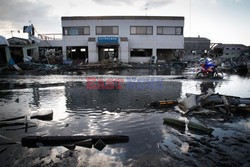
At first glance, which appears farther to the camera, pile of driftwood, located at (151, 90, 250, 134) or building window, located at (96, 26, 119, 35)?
building window, located at (96, 26, 119, 35)

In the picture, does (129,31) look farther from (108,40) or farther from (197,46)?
(197,46)

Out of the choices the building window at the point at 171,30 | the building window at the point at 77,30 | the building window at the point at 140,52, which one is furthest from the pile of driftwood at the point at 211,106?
the building window at the point at 77,30

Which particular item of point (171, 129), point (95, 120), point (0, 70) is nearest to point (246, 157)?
point (171, 129)

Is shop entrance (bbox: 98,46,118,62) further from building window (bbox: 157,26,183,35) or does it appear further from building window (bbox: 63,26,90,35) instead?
building window (bbox: 157,26,183,35)

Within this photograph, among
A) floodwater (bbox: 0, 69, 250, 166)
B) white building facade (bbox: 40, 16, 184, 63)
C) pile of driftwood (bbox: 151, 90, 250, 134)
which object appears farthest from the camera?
white building facade (bbox: 40, 16, 184, 63)

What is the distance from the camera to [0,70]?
23047 mm

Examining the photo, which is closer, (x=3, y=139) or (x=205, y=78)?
(x=3, y=139)

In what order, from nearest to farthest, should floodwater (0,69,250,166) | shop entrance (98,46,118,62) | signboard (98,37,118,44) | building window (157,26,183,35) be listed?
floodwater (0,69,250,166) < signboard (98,37,118,44) < building window (157,26,183,35) < shop entrance (98,46,118,62)

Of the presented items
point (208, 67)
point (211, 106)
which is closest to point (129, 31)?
point (208, 67)

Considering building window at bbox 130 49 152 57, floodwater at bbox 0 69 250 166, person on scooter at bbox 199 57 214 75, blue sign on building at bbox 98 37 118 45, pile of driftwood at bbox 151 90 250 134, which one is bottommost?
floodwater at bbox 0 69 250 166

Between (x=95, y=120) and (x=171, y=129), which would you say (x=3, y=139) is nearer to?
(x=95, y=120)

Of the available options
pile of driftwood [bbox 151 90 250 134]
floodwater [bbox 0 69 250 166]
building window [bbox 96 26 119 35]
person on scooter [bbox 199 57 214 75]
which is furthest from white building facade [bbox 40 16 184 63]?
pile of driftwood [bbox 151 90 250 134]

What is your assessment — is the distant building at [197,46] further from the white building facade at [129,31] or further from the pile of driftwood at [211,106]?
the pile of driftwood at [211,106]

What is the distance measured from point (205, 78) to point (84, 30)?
25.5 meters
